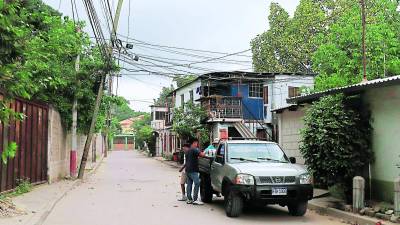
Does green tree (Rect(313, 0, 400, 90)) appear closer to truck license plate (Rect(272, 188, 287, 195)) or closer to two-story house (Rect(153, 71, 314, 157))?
two-story house (Rect(153, 71, 314, 157))

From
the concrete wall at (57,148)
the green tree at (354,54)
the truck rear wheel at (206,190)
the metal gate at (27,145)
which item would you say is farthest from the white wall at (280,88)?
the truck rear wheel at (206,190)

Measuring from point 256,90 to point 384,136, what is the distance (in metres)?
26.0

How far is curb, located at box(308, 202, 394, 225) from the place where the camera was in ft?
32.4

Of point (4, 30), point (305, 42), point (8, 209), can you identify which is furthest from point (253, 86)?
point (4, 30)

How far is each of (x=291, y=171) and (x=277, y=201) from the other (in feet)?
2.43

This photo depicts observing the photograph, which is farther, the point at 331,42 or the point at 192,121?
the point at 192,121

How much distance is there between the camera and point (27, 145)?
1661 centimetres

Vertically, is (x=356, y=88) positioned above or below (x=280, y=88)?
below

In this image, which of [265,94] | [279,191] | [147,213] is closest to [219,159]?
[147,213]

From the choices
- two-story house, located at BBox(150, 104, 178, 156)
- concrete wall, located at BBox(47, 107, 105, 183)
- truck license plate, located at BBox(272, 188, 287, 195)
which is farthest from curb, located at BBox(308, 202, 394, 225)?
two-story house, located at BBox(150, 104, 178, 156)

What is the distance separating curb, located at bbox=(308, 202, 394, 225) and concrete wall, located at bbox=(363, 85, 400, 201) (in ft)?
4.41

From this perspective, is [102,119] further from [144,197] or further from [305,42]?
[305,42]

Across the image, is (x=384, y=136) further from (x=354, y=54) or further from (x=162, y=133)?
(x=162, y=133)

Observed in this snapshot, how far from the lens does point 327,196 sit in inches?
540
